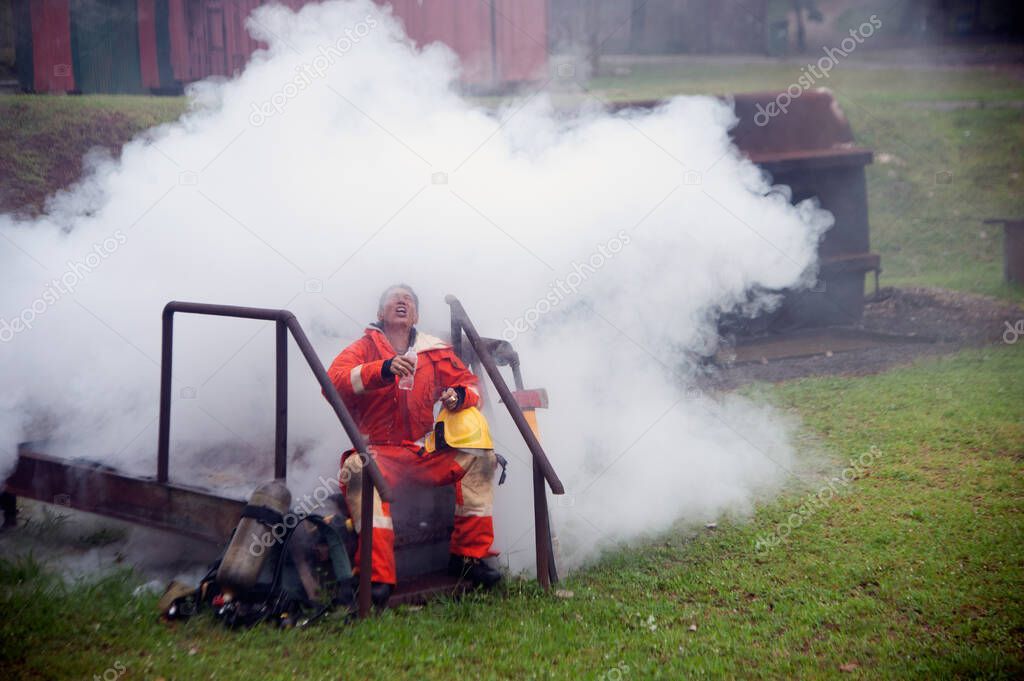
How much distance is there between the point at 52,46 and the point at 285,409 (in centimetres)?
805

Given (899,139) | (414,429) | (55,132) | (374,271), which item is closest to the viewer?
(414,429)

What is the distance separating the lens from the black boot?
4.94 meters

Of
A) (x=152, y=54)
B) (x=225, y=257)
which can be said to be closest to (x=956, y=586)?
(x=225, y=257)

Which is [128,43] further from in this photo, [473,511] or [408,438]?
[473,511]

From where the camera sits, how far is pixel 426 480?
5055 millimetres

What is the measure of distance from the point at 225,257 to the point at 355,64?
189 cm

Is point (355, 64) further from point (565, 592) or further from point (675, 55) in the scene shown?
point (675, 55)

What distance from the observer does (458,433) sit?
499cm

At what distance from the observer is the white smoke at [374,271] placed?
612 centimetres

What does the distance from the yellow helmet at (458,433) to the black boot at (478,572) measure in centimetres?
57

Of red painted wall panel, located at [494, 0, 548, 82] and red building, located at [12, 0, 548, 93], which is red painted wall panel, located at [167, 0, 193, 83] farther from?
red painted wall panel, located at [494, 0, 548, 82]

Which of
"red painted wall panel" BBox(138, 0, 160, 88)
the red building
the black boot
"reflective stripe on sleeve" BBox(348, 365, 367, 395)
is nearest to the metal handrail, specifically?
"reflective stripe on sleeve" BBox(348, 365, 367, 395)

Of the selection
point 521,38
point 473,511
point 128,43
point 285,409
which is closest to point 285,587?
point 285,409

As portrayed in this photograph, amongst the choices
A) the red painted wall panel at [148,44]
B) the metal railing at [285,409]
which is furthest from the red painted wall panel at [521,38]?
the metal railing at [285,409]
